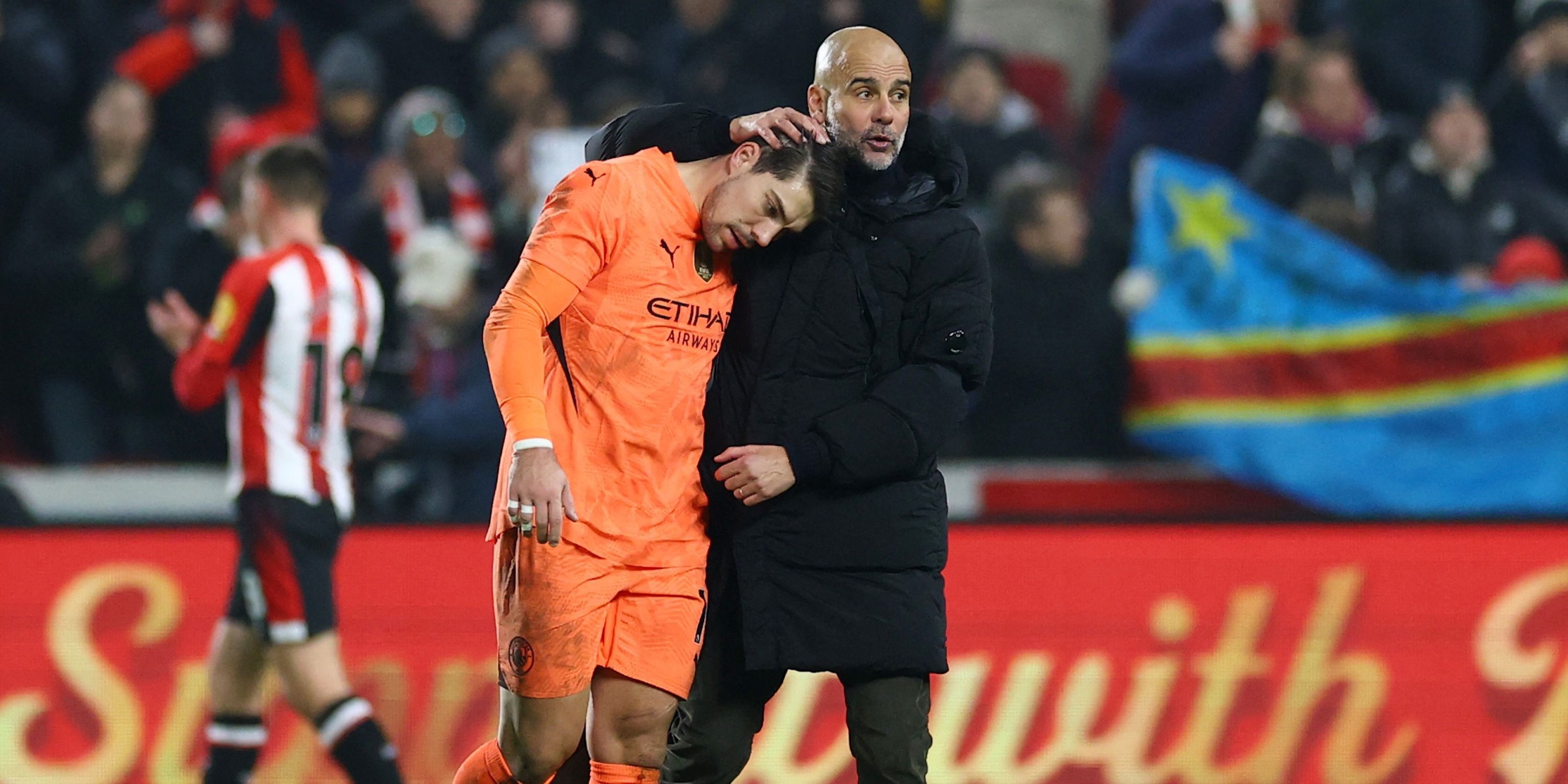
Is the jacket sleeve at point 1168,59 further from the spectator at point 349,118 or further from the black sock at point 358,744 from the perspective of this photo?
the black sock at point 358,744

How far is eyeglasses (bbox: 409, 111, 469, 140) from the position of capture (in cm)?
845

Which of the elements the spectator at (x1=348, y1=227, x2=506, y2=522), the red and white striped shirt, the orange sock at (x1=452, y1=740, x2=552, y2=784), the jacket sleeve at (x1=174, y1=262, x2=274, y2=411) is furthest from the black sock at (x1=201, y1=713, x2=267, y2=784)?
the orange sock at (x1=452, y1=740, x2=552, y2=784)

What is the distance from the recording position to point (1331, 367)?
7.74m


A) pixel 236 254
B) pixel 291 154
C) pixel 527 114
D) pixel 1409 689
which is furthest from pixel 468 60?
pixel 1409 689

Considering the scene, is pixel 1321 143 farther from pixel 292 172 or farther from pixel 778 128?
pixel 778 128

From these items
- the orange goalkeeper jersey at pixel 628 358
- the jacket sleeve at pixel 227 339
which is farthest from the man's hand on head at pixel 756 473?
the jacket sleeve at pixel 227 339

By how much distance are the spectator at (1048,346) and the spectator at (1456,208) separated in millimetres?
1253

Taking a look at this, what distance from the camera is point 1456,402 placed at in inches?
301

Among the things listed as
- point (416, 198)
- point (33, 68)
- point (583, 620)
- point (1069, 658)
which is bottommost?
point (1069, 658)

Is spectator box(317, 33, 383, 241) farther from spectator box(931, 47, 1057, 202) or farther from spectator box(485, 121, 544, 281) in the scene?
spectator box(931, 47, 1057, 202)

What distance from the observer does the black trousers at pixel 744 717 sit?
4.35m

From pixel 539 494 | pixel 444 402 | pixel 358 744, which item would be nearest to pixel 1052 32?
pixel 444 402

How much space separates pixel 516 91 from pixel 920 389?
5131 mm

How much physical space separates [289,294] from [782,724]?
2.06 meters
